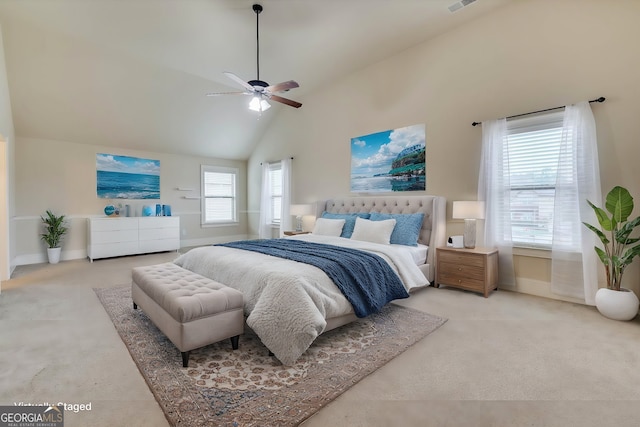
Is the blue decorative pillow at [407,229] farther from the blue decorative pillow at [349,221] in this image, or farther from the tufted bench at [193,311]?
the tufted bench at [193,311]

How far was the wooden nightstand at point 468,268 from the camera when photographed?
3662mm

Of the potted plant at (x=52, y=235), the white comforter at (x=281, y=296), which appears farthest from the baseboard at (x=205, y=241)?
the white comforter at (x=281, y=296)

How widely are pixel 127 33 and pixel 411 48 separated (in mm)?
4138

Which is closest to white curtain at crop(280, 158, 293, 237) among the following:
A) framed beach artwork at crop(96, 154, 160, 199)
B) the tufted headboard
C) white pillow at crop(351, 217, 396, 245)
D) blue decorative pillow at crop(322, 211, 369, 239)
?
blue decorative pillow at crop(322, 211, 369, 239)

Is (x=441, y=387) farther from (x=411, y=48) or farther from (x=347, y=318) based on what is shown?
(x=411, y=48)

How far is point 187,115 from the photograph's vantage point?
6348 millimetres

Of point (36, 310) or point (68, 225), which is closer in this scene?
point (36, 310)

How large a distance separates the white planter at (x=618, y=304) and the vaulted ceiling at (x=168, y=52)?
3548 mm

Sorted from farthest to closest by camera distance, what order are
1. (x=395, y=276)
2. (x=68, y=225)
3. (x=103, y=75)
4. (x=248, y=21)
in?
(x=68, y=225), (x=103, y=75), (x=248, y=21), (x=395, y=276)

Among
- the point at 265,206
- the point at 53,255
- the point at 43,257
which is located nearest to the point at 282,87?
the point at 265,206

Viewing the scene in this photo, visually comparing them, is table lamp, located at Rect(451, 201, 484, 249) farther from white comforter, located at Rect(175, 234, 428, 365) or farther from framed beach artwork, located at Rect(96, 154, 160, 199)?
framed beach artwork, located at Rect(96, 154, 160, 199)

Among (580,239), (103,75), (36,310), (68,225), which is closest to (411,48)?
(580,239)

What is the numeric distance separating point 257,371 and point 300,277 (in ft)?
2.34

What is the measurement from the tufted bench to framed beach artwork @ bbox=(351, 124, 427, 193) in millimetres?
3372
